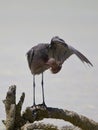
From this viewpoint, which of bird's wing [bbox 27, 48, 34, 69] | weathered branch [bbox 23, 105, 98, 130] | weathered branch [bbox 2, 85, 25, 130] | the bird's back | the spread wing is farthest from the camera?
bird's wing [bbox 27, 48, 34, 69]

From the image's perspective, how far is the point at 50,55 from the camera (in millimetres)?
9195

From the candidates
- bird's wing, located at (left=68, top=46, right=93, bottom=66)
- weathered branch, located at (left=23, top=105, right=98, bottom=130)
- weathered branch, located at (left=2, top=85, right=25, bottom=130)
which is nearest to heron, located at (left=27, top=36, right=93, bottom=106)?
bird's wing, located at (left=68, top=46, right=93, bottom=66)

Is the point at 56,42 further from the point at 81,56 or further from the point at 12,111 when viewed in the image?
the point at 12,111

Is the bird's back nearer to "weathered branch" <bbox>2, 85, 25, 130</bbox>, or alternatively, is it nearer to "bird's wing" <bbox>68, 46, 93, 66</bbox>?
"bird's wing" <bbox>68, 46, 93, 66</bbox>

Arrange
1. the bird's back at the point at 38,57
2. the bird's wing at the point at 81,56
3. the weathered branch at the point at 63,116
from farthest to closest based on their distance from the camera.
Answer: the bird's back at the point at 38,57 → the bird's wing at the point at 81,56 → the weathered branch at the point at 63,116

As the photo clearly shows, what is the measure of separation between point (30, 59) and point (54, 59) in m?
0.98

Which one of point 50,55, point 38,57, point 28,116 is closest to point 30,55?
point 38,57

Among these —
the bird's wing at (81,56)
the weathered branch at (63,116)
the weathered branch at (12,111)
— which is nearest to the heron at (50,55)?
the bird's wing at (81,56)

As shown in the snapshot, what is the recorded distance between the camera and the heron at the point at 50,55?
8.21m

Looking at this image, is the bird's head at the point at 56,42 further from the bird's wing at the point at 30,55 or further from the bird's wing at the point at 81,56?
the bird's wing at the point at 30,55

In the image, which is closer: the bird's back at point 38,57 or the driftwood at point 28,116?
the driftwood at point 28,116

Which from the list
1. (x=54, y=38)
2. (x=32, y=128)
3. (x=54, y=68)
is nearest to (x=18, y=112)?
(x=32, y=128)

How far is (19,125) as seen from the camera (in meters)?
7.12

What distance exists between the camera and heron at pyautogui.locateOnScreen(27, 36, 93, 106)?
26.9ft
